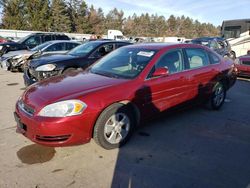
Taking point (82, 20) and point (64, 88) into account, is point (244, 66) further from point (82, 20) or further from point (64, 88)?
point (82, 20)

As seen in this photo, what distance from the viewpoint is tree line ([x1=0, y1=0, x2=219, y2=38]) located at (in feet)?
165

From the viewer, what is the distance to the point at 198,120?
5.05 metres

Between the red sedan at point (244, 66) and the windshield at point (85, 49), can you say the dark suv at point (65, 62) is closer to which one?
the windshield at point (85, 49)

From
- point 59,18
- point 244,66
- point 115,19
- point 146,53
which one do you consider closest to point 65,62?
point 146,53

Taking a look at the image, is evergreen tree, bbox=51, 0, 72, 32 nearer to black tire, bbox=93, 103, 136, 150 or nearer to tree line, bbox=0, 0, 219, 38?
tree line, bbox=0, 0, 219, 38

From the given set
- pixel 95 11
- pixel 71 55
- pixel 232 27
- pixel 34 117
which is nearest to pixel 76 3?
pixel 95 11

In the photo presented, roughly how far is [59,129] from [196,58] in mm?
3229

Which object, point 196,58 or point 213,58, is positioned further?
point 213,58

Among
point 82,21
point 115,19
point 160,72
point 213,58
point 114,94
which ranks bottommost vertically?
point 114,94

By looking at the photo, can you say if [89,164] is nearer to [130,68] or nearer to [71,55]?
[130,68]

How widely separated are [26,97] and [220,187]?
2.88 metres

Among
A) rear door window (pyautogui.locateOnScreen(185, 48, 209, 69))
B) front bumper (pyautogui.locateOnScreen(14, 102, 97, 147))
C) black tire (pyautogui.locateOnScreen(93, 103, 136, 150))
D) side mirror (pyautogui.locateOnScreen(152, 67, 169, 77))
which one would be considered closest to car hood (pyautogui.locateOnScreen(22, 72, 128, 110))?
front bumper (pyautogui.locateOnScreen(14, 102, 97, 147))

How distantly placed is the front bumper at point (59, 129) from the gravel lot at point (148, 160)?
1.02 ft

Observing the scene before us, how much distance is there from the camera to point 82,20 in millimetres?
68875
